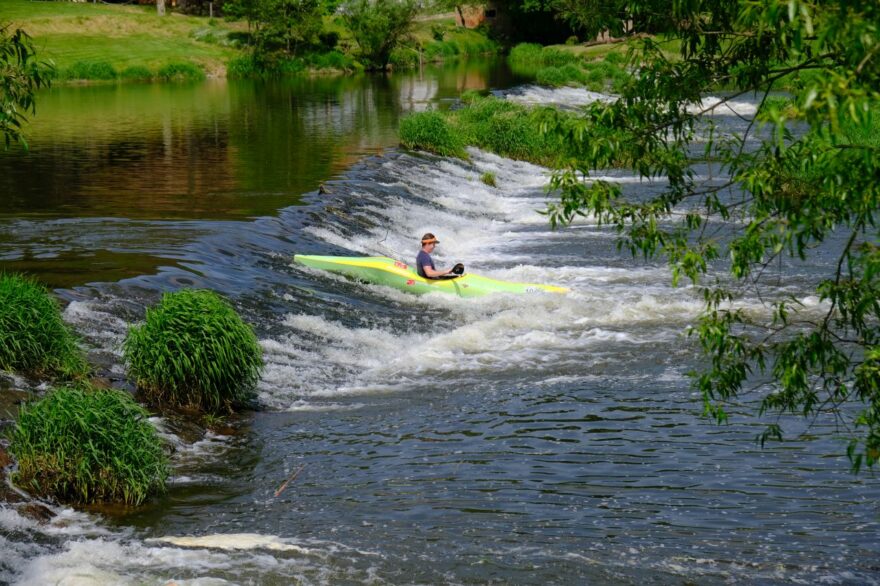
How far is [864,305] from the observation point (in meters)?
5.29

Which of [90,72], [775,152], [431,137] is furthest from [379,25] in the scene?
[775,152]

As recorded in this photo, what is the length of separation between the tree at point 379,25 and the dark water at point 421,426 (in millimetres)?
45605

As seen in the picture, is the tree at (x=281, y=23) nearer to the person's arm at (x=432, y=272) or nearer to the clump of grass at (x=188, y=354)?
the person's arm at (x=432, y=272)

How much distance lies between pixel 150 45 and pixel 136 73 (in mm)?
6782

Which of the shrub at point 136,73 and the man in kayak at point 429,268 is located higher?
the shrub at point 136,73

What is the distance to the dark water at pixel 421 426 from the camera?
814 cm

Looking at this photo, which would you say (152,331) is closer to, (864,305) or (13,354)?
(13,354)

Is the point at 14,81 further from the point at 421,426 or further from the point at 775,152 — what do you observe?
the point at 421,426

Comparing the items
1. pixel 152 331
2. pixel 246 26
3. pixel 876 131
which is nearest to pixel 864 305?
pixel 152 331

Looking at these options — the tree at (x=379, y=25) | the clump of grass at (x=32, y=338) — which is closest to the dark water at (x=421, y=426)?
the clump of grass at (x=32, y=338)

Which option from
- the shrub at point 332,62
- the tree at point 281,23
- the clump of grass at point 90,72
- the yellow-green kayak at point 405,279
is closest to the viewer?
the yellow-green kayak at point 405,279

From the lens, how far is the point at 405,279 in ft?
56.5

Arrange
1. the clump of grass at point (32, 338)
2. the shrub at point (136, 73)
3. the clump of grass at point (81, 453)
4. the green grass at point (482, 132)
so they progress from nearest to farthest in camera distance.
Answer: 1. the clump of grass at point (81, 453)
2. the clump of grass at point (32, 338)
3. the green grass at point (482, 132)
4. the shrub at point (136, 73)

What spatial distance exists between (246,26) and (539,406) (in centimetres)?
6458
